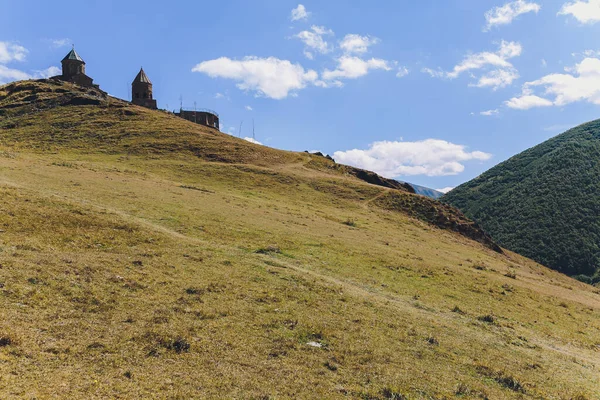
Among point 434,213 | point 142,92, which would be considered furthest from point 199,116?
point 434,213

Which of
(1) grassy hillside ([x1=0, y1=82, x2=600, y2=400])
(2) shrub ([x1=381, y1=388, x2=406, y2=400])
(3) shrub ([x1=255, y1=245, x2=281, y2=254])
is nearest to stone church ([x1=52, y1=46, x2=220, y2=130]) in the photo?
(1) grassy hillside ([x1=0, y1=82, x2=600, y2=400])

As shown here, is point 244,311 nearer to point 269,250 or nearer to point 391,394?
point 391,394

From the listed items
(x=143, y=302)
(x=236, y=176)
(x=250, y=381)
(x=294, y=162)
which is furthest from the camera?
(x=294, y=162)

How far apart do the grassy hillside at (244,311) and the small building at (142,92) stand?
67442 mm

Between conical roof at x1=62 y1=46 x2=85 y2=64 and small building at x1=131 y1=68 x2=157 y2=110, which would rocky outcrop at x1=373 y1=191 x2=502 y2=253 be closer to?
small building at x1=131 y1=68 x2=157 y2=110

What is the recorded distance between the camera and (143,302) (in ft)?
43.8

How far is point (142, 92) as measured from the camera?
340 ft

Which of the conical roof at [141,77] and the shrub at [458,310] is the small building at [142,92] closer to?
the conical roof at [141,77]

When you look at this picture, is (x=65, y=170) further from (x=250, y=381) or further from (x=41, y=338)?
(x=250, y=381)

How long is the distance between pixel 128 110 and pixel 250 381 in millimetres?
86129

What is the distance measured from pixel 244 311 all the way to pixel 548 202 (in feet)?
419

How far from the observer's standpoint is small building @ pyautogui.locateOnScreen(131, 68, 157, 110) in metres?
103

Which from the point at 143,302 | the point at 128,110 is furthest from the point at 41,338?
the point at 128,110

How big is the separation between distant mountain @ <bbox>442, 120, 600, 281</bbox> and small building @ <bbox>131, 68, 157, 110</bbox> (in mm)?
97628
